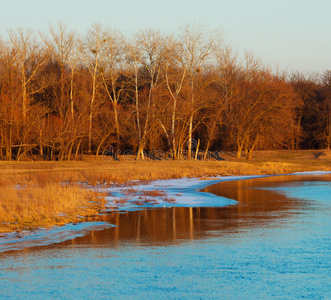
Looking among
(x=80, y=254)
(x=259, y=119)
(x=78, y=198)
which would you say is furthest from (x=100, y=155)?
(x=80, y=254)

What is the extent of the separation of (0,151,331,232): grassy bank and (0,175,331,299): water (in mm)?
2009

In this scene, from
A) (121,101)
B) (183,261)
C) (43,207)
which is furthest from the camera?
(121,101)

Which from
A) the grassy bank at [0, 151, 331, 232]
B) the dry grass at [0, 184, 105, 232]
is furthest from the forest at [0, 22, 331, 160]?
the dry grass at [0, 184, 105, 232]

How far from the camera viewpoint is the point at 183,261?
10.6 metres

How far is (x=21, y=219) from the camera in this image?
14914mm

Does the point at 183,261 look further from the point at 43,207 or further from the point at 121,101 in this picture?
the point at 121,101

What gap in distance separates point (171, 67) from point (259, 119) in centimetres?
1537

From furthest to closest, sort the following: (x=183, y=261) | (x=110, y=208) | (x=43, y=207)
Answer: (x=110, y=208) → (x=43, y=207) → (x=183, y=261)

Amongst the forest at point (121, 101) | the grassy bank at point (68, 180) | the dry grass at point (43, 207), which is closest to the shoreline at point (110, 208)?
the dry grass at point (43, 207)

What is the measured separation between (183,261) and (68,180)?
2125 centimetres

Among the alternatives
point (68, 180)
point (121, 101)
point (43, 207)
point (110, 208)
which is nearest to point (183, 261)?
point (43, 207)

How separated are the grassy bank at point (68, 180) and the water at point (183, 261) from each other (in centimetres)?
201

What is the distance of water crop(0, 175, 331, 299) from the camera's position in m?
8.44

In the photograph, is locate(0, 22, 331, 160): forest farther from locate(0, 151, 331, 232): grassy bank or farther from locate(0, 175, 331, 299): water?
locate(0, 175, 331, 299): water
